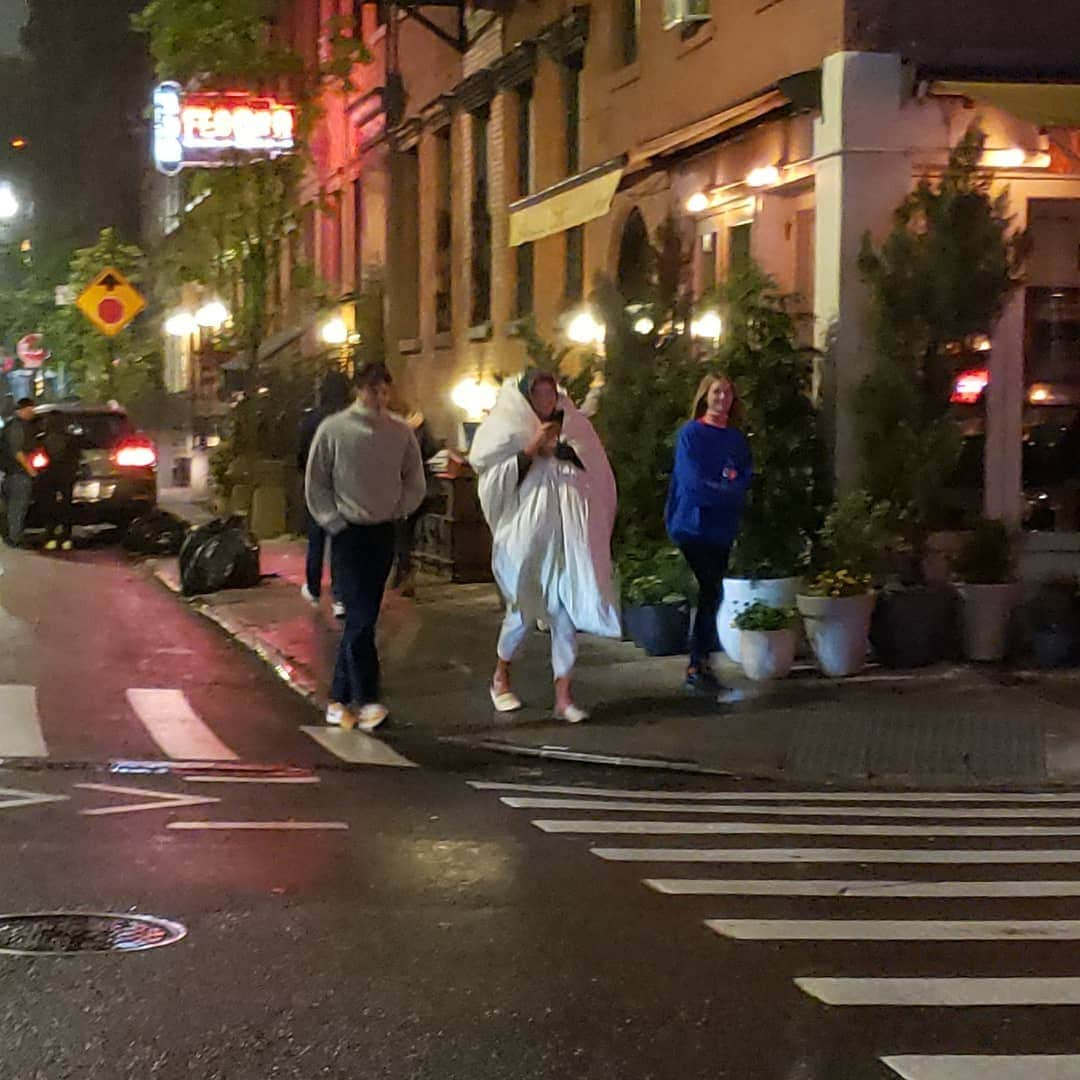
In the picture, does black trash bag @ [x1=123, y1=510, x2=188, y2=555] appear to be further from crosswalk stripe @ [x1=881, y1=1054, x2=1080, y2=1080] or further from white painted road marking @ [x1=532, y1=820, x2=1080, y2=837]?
crosswalk stripe @ [x1=881, y1=1054, x2=1080, y2=1080]

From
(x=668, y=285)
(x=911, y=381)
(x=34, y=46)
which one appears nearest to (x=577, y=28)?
(x=668, y=285)

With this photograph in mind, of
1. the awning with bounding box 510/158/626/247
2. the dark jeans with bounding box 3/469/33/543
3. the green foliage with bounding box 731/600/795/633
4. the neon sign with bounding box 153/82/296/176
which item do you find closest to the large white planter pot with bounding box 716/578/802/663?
the green foliage with bounding box 731/600/795/633

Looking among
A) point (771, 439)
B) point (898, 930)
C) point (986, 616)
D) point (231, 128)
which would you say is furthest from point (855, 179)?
point (231, 128)

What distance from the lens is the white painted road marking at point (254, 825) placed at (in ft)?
23.7

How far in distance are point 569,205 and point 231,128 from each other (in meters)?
9.40

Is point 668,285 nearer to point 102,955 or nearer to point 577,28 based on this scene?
point 577,28

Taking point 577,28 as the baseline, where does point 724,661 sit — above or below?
below

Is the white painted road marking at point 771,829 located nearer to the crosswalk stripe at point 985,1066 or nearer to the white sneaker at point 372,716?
the white sneaker at point 372,716

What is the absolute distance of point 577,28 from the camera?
17.6 meters

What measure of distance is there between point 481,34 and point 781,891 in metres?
16.2

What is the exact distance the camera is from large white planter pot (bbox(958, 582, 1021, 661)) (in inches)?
446

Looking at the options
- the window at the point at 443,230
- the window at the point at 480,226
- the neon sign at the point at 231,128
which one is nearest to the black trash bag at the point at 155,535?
the window at the point at 480,226

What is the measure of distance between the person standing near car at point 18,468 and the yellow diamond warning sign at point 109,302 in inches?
105

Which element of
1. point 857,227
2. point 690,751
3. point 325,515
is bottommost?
point 690,751
